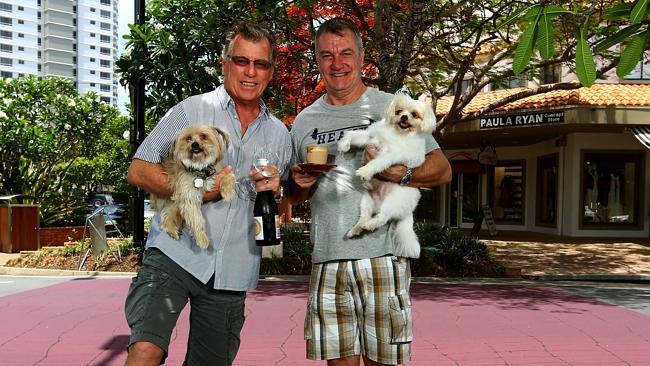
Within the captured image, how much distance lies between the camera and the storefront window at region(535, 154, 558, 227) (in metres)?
22.1

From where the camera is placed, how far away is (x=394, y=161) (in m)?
2.93

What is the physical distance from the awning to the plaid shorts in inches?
706

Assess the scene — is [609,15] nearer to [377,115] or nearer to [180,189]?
[377,115]

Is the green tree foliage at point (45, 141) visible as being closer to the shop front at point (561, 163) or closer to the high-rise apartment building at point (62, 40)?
the shop front at point (561, 163)

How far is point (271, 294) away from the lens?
965 centimetres

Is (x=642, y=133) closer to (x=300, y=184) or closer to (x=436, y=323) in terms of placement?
(x=436, y=323)

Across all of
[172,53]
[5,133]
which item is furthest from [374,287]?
[5,133]

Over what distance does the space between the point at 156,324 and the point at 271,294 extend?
7.16m

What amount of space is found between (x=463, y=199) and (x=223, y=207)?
23737 millimetres

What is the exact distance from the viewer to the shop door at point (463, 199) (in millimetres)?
25297

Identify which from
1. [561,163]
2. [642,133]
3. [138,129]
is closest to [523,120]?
[561,163]

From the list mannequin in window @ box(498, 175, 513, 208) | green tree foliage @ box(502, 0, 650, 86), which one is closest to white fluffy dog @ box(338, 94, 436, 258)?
green tree foliage @ box(502, 0, 650, 86)

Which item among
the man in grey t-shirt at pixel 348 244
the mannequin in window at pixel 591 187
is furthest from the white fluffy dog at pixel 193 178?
the mannequin in window at pixel 591 187

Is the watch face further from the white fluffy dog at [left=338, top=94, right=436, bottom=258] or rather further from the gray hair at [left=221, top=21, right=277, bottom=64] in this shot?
the gray hair at [left=221, top=21, right=277, bottom=64]
